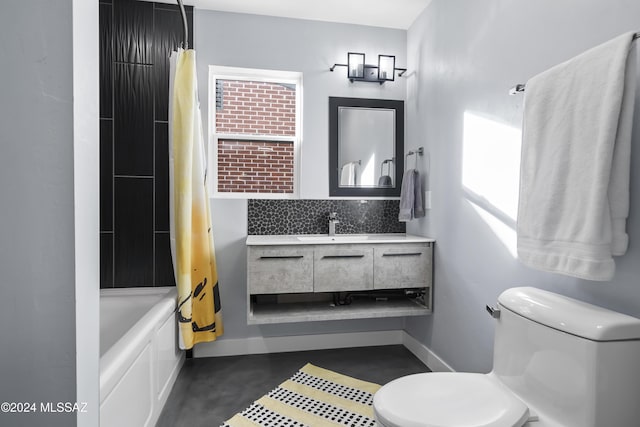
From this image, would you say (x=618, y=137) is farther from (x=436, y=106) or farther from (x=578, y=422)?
(x=436, y=106)

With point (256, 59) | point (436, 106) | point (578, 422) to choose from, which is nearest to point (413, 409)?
point (578, 422)

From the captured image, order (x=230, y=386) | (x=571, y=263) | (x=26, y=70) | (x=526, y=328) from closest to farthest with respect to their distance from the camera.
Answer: (x=26, y=70) → (x=571, y=263) → (x=526, y=328) → (x=230, y=386)

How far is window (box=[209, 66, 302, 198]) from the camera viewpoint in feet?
9.03

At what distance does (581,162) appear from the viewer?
3.97 feet

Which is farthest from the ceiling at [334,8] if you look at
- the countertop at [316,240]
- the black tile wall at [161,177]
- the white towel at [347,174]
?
the countertop at [316,240]

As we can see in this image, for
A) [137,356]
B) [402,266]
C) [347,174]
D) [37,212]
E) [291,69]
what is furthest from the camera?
[347,174]

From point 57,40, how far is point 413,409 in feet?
4.40

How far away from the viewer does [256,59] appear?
2.70 m

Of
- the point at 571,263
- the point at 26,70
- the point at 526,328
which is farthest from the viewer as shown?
the point at 526,328

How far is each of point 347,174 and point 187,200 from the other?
1261 millimetres

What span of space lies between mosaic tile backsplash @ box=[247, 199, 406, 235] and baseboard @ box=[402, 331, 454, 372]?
0.86 m

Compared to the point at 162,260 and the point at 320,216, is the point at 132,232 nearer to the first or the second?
the point at 162,260

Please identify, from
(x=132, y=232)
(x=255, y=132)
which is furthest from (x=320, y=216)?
(x=132, y=232)

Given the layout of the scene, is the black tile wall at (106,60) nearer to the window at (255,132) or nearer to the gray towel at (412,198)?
the window at (255,132)
